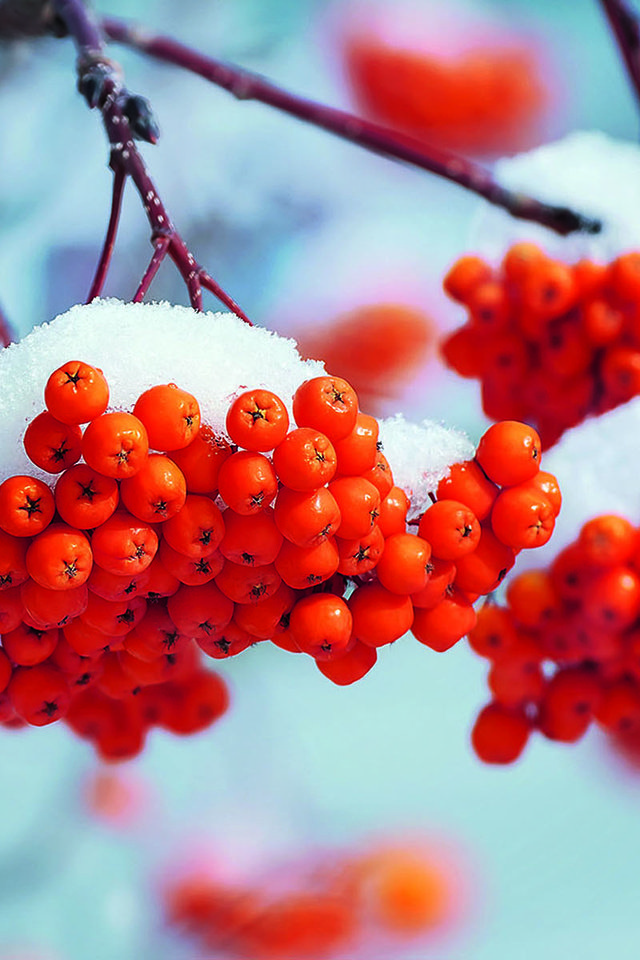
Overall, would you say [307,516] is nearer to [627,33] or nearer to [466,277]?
[466,277]

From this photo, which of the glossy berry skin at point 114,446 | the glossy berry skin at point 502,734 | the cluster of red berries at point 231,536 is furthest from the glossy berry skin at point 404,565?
the glossy berry skin at point 502,734

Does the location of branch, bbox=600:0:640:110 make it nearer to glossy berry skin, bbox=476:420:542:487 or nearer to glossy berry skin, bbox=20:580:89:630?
glossy berry skin, bbox=476:420:542:487

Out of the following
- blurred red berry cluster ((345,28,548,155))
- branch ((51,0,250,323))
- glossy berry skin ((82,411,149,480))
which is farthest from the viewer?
blurred red berry cluster ((345,28,548,155))

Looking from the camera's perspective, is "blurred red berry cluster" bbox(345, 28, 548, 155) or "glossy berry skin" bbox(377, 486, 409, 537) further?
"blurred red berry cluster" bbox(345, 28, 548, 155)

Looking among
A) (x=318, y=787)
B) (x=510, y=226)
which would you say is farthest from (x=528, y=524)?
(x=318, y=787)

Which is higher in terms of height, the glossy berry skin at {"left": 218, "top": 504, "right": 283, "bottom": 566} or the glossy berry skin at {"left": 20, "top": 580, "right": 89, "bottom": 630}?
the glossy berry skin at {"left": 218, "top": 504, "right": 283, "bottom": 566}

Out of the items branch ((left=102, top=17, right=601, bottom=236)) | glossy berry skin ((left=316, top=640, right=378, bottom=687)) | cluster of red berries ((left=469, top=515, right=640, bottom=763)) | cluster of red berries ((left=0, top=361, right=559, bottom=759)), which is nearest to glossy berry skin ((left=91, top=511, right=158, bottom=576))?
cluster of red berries ((left=0, top=361, right=559, bottom=759))

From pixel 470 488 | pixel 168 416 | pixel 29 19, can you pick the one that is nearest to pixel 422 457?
pixel 470 488

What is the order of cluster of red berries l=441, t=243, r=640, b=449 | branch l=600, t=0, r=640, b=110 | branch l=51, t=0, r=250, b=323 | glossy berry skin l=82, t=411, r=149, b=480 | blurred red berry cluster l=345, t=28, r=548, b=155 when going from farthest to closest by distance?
1. blurred red berry cluster l=345, t=28, r=548, b=155
2. branch l=600, t=0, r=640, b=110
3. cluster of red berries l=441, t=243, r=640, b=449
4. branch l=51, t=0, r=250, b=323
5. glossy berry skin l=82, t=411, r=149, b=480
